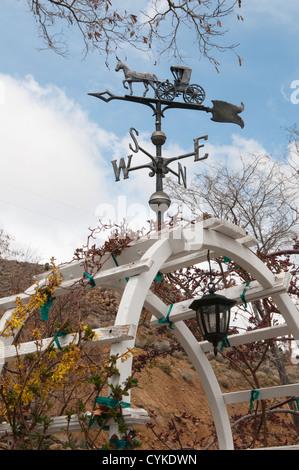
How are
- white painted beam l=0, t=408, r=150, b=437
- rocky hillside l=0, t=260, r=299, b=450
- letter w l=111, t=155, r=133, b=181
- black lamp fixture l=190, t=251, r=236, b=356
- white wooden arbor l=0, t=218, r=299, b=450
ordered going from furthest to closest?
rocky hillside l=0, t=260, r=299, b=450 < letter w l=111, t=155, r=133, b=181 < black lamp fixture l=190, t=251, r=236, b=356 < white wooden arbor l=0, t=218, r=299, b=450 < white painted beam l=0, t=408, r=150, b=437

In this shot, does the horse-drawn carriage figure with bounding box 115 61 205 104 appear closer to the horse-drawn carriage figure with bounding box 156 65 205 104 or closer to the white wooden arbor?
the horse-drawn carriage figure with bounding box 156 65 205 104

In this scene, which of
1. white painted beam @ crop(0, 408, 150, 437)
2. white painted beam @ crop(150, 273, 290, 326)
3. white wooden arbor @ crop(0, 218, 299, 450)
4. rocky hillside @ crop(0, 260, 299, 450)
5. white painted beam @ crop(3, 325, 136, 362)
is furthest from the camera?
rocky hillside @ crop(0, 260, 299, 450)

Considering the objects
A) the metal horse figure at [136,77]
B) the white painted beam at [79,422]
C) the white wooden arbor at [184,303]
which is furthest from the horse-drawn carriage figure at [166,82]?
the white painted beam at [79,422]

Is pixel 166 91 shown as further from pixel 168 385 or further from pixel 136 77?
pixel 168 385

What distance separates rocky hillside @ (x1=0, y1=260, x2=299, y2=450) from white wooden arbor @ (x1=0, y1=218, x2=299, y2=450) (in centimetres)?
430

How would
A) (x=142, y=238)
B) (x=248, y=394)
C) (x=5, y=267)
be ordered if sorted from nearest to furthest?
1. (x=142, y=238)
2. (x=248, y=394)
3. (x=5, y=267)

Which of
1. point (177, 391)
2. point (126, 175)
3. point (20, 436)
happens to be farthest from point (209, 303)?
point (177, 391)

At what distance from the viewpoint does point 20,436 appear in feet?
11.2

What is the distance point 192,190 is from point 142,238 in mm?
7909

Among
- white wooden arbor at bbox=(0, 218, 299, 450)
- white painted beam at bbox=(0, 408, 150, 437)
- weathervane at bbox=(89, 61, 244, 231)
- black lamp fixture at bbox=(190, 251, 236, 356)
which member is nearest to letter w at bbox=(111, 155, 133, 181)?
weathervane at bbox=(89, 61, 244, 231)

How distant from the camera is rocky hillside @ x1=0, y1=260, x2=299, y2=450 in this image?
11.1 m

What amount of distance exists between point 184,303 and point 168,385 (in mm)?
9091

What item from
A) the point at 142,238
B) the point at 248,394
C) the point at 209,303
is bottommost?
the point at 248,394
